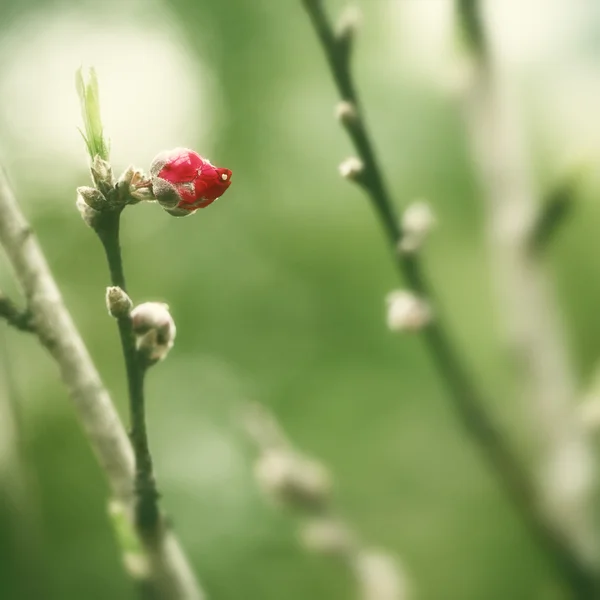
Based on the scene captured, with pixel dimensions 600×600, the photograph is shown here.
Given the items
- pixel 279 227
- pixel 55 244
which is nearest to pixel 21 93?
pixel 55 244

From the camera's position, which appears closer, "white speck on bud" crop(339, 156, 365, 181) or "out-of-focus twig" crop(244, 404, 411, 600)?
"white speck on bud" crop(339, 156, 365, 181)

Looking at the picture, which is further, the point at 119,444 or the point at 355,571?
the point at 355,571

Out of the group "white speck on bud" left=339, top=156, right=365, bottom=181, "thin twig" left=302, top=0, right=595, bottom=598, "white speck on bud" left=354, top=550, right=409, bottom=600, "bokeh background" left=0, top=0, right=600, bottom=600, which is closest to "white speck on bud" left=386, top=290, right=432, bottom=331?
"thin twig" left=302, top=0, right=595, bottom=598

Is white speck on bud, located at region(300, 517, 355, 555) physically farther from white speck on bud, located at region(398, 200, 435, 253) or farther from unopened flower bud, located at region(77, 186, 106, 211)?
unopened flower bud, located at region(77, 186, 106, 211)

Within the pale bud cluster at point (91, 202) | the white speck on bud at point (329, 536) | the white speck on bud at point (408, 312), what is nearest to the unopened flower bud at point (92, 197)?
the pale bud cluster at point (91, 202)

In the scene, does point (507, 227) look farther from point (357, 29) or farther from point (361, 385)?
point (361, 385)

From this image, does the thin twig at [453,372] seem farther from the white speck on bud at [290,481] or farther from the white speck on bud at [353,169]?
the white speck on bud at [290,481]
